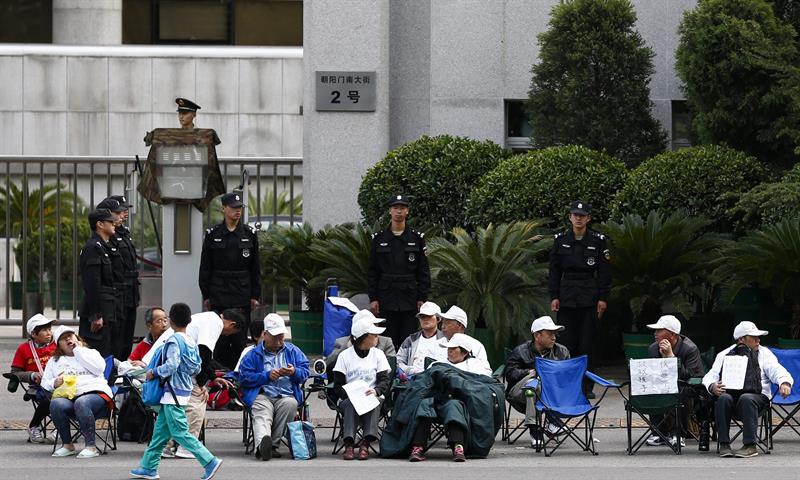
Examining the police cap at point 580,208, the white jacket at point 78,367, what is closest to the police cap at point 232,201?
the white jacket at point 78,367

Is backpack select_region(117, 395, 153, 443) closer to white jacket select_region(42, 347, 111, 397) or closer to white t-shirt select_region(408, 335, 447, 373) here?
white jacket select_region(42, 347, 111, 397)

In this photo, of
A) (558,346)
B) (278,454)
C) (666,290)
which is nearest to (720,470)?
(558,346)

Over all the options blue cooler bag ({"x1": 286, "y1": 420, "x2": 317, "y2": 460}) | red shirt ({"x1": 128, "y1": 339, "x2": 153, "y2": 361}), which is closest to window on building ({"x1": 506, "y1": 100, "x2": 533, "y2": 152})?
red shirt ({"x1": 128, "y1": 339, "x2": 153, "y2": 361})

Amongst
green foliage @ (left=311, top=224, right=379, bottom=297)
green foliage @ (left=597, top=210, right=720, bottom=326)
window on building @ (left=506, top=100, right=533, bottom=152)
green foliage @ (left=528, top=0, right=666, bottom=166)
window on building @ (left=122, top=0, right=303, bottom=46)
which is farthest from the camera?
window on building @ (left=122, top=0, right=303, bottom=46)

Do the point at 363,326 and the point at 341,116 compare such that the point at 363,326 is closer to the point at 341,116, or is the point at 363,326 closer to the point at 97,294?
the point at 97,294

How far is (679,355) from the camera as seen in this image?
13773 millimetres

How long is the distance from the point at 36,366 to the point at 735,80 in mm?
9000

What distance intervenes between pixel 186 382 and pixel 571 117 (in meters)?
8.84

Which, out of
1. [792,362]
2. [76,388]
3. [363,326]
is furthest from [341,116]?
[792,362]

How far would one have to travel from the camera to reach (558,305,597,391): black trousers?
52.9 ft

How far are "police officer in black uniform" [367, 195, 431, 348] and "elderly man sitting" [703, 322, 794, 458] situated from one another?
12.3 ft

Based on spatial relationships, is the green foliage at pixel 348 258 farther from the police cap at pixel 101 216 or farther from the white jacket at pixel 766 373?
the white jacket at pixel 766 373

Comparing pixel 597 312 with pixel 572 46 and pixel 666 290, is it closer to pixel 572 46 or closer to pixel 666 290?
pixel 666 290

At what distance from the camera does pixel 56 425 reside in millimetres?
13125
